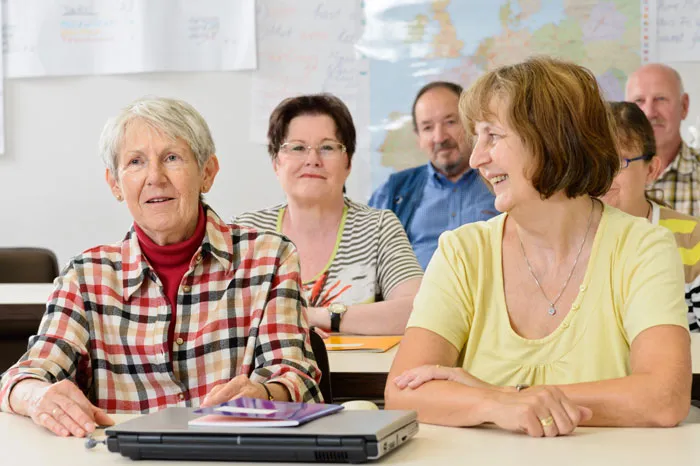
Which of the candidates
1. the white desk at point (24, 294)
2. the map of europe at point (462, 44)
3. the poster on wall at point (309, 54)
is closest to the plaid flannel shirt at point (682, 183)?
the map of europe at point (462, 44)

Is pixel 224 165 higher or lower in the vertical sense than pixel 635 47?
lower

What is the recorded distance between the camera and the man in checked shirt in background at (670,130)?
14.7 feet

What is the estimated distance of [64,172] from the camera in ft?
16.4

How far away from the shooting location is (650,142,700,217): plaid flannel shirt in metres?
4.47

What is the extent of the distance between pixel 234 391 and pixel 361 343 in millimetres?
959

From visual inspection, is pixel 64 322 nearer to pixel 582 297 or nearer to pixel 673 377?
pixel 582 297

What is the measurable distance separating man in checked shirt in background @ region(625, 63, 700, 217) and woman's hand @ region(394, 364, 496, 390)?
9.82 ft

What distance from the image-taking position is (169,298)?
191 cm

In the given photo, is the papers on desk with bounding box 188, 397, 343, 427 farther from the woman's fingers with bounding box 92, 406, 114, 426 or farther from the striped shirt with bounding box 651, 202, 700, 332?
the striped shirt with bounding box 651, 202, 700, 332

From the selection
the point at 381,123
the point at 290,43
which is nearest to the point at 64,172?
the point at 290,43

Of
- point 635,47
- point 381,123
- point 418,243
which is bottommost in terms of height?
point 418,243

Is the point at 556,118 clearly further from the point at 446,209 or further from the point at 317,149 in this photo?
the point at 446,209

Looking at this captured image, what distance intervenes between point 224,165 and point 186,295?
3.05m

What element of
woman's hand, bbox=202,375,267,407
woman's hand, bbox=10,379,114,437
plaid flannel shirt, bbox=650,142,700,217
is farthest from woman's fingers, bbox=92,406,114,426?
plaid flannel shirt, bbox=650,142,700,217
